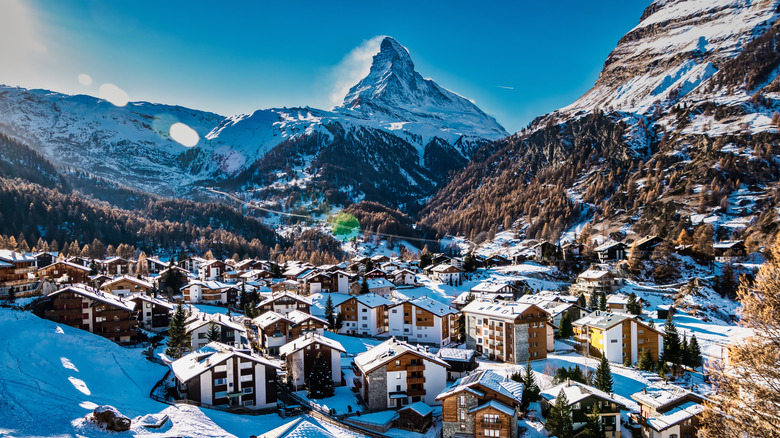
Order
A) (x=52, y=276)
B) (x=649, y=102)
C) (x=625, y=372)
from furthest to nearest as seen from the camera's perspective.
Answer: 1. (x=649, y=102)
2. (x=52, y=276)
3. (x=625, y=372)

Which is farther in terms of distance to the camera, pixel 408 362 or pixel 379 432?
pixel 408 362

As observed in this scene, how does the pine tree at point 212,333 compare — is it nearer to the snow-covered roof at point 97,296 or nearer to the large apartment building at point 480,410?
the snow-covered roof at point 97,296

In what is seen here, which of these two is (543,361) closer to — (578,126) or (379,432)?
(379,432)

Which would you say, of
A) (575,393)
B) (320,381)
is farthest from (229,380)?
(575,393)

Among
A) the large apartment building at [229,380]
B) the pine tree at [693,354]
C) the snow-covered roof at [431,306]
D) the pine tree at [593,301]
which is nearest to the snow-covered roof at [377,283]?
the snow-covered roof at [431,306]

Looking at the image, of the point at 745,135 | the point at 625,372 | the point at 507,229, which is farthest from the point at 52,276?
the point at 745,135
